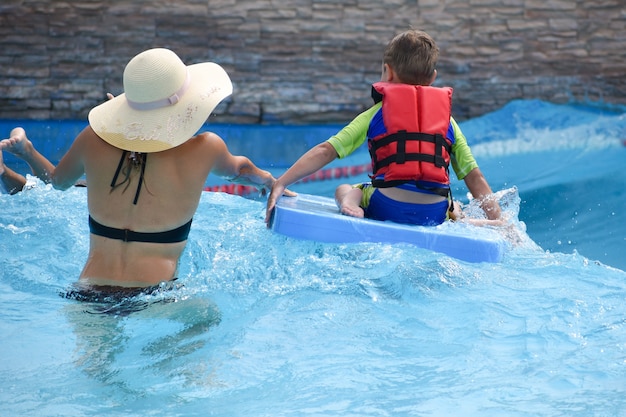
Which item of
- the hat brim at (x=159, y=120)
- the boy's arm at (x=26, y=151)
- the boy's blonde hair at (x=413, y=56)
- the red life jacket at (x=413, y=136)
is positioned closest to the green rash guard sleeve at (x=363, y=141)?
the red life jacket at (x=413, y=136)

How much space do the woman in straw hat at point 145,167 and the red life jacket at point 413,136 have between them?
100 centimetres

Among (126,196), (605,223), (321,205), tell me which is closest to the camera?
(126,196)

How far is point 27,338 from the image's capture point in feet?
10.9

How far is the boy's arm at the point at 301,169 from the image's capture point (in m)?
3.95

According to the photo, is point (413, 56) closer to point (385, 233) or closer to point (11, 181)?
point (385, 233)

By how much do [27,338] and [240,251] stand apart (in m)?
1.21

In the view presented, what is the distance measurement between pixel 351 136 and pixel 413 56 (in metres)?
0.50

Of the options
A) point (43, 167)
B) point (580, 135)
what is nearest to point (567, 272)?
point (43, 167)

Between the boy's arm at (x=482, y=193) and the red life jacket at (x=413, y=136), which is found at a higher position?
the red life jacket at (x=413, y=136)

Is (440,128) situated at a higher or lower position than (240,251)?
higher

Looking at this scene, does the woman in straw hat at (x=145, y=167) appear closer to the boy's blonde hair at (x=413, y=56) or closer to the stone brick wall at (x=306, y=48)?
the boy's blonde hair at (x=413, y=56)

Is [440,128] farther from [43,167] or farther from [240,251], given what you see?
[43,167]

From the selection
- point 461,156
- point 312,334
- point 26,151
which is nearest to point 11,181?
point 26,151

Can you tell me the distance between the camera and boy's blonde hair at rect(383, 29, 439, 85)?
3.98 metres
